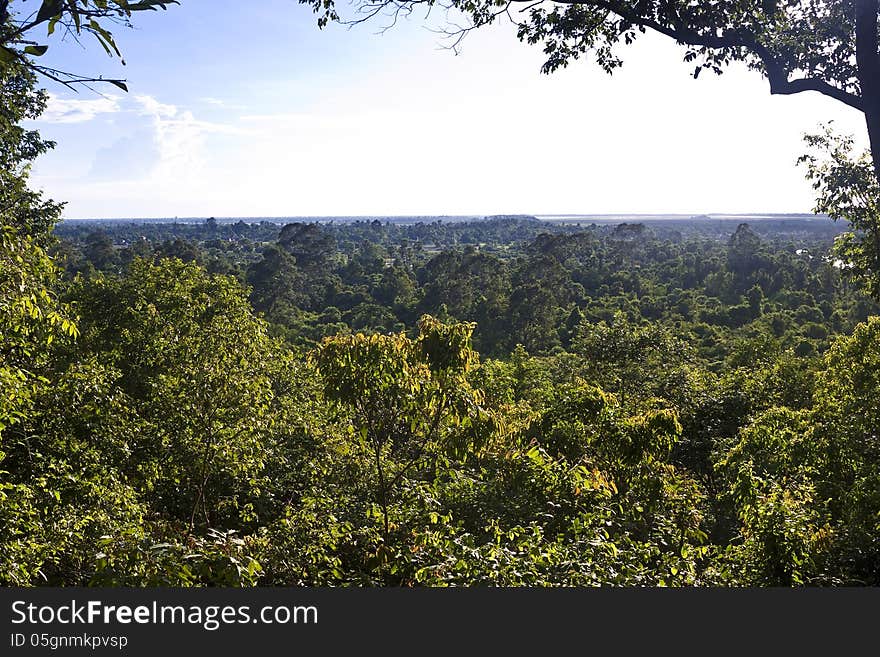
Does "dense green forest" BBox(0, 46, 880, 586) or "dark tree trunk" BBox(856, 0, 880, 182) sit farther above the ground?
"dark tree trunk" BBox(856, 0, 880, 182)

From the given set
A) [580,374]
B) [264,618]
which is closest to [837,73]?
[264,618]

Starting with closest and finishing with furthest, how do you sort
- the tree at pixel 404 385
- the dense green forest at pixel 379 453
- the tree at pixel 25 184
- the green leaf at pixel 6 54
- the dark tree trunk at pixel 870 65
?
1. the green leaf at pixel 6 54
2. the dark tree trunk at pixel 870 65
3. the dense green forest at pixel 379 453
4. the tree at pixel 404 385
5. the tree at pixel 25 184

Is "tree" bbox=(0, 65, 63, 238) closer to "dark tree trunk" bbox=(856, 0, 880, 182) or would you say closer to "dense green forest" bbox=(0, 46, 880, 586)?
"dense green forest" bbox=(0, 46, 880, 586)

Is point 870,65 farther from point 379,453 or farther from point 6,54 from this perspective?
point 6,54

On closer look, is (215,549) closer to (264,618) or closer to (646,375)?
(264,618)

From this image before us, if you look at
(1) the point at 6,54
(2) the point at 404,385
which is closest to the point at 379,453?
(2) the point at 404,385

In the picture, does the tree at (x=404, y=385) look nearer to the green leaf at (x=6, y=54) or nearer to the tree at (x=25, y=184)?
the green leaf at (x=6, y=54)

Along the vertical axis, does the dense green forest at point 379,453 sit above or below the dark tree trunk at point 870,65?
below

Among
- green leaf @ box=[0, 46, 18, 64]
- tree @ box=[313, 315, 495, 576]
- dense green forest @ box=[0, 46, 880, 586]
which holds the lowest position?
dense green forest @ box=[0, 46, 880, 586]

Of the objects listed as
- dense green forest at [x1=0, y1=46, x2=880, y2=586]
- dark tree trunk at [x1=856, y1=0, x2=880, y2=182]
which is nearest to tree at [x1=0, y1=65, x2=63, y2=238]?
dense green forest at [x1=0, y1=46, x2=880, y2=586]

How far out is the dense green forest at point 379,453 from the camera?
16.1ft

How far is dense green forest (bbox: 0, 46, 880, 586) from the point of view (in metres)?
4.90

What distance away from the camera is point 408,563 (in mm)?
5012

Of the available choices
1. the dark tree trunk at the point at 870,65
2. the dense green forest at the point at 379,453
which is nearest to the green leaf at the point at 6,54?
the dense green forest at the point at 379,453
